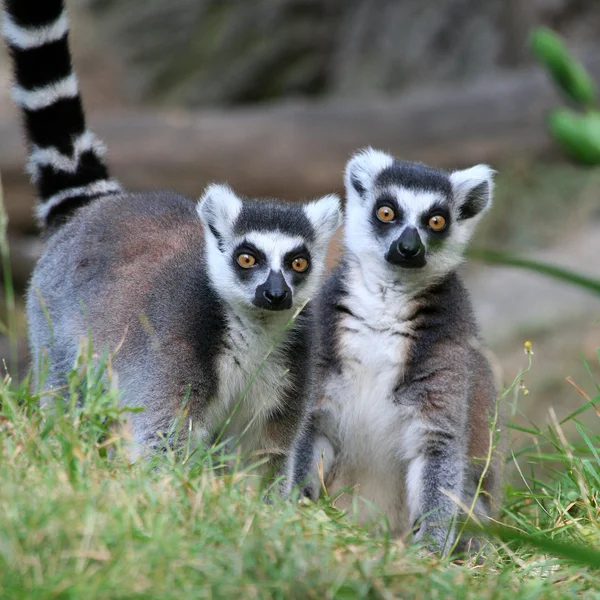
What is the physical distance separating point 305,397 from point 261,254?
1.78 ft

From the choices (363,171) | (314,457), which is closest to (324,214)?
(363,171)

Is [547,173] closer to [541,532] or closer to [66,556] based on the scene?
[541,532]

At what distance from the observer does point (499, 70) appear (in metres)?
10.6

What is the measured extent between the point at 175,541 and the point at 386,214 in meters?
1.94

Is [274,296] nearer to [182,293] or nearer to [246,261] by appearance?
[246,261]

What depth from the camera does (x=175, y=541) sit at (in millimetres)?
2197

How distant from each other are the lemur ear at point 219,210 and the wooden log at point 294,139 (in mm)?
4228

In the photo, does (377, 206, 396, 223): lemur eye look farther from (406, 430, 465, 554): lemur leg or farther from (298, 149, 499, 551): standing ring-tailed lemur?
(406, 430, 465, 554): lemur leg

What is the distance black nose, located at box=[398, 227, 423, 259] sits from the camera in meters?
3.61

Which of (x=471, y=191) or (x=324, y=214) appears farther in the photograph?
(x=471, y=191)

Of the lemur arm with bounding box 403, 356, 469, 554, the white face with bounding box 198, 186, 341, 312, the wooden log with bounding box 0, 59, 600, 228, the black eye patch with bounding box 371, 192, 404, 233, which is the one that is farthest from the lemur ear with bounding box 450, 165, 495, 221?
the wooden log with bounding box 0, 59, 600, 228

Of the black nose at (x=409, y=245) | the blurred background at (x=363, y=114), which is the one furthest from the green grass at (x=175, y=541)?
the blurred background at (x=363, y=114)

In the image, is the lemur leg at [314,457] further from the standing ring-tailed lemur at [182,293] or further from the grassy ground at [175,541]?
the grassy ground at [175,541]

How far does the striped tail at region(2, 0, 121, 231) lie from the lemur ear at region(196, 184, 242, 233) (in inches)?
41.1
